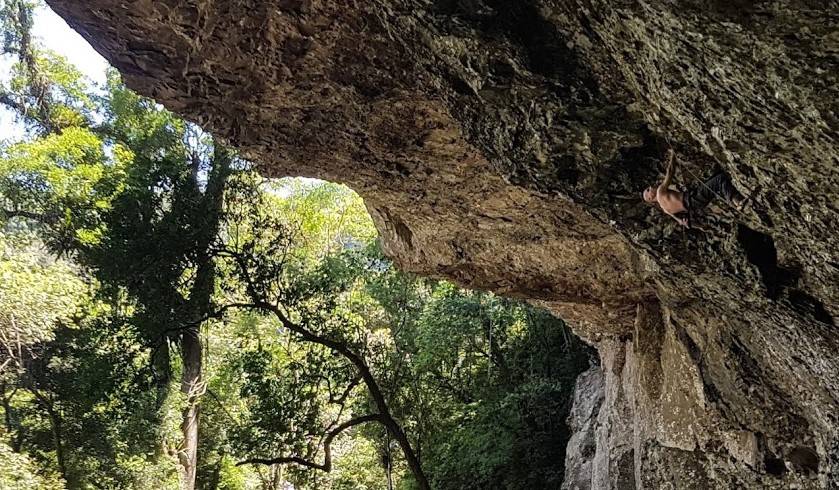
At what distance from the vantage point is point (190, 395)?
39.8ft

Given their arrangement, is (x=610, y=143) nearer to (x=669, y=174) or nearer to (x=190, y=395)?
(x=669, y=174)

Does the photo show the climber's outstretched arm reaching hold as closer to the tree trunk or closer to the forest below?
the forest below

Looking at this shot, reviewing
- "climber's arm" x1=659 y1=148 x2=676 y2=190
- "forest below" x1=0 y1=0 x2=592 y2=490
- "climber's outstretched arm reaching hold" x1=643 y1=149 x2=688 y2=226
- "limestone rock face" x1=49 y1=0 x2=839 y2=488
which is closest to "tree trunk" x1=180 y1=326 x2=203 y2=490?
"forest below" x1=0 y1=0 x2=592 y2=490

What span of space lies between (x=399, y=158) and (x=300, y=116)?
1.02m

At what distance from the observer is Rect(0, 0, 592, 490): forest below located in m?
9.60

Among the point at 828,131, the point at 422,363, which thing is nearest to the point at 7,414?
the point at 422,363

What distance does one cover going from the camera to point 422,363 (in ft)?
46.5

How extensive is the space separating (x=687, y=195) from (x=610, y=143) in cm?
55

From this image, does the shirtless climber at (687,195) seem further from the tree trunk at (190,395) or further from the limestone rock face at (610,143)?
the tree trunk at (190,395)

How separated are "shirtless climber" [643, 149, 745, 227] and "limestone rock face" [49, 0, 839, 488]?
0.08m

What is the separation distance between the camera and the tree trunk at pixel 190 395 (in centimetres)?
1239

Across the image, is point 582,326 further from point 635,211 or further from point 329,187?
point 329,187

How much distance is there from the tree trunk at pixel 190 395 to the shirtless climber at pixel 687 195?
1062cm

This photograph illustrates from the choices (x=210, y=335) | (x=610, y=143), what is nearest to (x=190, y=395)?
(x=210, y=335)
